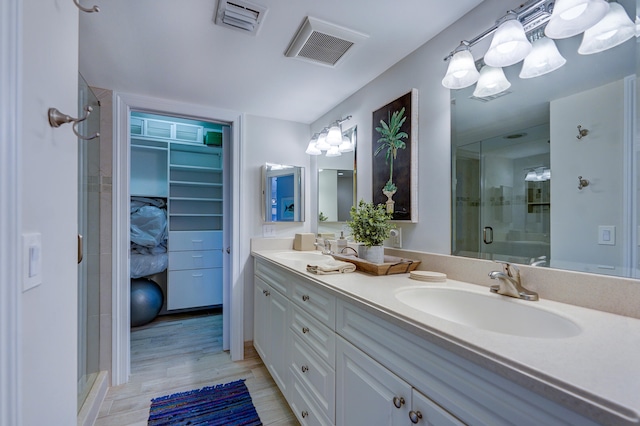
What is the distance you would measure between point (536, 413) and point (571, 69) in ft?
3.64

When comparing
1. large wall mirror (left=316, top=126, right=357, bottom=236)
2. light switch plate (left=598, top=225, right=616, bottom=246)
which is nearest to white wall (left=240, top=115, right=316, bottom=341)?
large wall mirror (left=316, top=126, right=357, bottom=236)

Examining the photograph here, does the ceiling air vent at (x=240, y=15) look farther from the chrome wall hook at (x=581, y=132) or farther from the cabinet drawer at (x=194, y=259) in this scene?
the cabinet drawer at (x=194, y=259)

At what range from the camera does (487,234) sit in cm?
131

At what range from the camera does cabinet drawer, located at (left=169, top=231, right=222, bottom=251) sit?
11.2ft

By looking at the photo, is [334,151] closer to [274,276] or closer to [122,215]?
[274,276]

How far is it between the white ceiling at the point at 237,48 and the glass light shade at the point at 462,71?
0.78 feet

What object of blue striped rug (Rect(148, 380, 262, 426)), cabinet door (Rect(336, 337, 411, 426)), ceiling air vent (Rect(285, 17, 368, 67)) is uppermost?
ceiling air vent (Rect(285, 17, 368, 67))

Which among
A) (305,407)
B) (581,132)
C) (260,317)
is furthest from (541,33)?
(260,317)

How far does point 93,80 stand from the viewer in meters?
2.03

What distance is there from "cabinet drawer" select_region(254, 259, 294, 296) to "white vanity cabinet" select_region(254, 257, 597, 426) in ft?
0.07

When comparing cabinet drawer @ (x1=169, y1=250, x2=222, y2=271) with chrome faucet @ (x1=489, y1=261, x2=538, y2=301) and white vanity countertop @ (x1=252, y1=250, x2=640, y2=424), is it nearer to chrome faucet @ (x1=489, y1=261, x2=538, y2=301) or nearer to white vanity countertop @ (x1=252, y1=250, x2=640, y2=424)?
white vanity countertop @ (x1=252, y1=250, x2=640, y2=424)

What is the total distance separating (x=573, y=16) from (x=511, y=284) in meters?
0.91

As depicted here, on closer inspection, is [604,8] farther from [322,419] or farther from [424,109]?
[322,419]

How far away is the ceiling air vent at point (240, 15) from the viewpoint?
4.31ft
